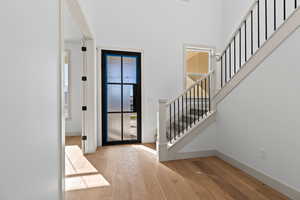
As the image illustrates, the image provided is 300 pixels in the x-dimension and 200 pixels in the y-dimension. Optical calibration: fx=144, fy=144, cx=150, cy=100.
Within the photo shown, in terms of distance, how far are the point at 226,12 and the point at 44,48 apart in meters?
4.79

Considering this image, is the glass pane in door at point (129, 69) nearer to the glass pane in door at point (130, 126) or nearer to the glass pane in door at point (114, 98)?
the glass pane in door at point (114, 98)

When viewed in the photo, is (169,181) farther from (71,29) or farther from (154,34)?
(71,29)

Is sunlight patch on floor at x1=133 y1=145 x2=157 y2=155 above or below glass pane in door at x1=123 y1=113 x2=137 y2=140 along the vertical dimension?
below

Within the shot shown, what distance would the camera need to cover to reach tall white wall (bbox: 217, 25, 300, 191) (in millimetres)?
1580

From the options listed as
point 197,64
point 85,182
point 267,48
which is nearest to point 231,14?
point 197,64

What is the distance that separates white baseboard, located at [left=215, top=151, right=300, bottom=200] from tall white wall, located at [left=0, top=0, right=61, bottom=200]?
2.35 metres

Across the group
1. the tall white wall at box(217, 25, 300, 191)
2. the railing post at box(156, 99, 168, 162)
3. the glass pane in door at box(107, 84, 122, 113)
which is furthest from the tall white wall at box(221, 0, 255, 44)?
the glass pane in door at box(107, 84, 122, 113)

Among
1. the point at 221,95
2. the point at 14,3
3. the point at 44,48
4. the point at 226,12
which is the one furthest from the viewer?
the point at 226,12

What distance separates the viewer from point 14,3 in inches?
26.5

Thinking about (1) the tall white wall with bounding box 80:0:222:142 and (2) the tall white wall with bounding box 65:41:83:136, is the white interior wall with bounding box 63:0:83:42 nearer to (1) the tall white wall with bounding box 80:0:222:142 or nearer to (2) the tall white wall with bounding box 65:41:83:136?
(2) the tall white wall with bounding box 65:41:83:136

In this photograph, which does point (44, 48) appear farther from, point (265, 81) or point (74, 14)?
point (265, 81)

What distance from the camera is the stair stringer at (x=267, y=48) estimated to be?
155 centimetres

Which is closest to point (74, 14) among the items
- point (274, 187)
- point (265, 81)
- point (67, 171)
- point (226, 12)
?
point (67, 171)

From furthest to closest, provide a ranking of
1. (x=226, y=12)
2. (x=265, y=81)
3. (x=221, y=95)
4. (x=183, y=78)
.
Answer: (x=226, y=12)
(x=183, y=78)
(x=221, y=95)
(x=265, y=81)
